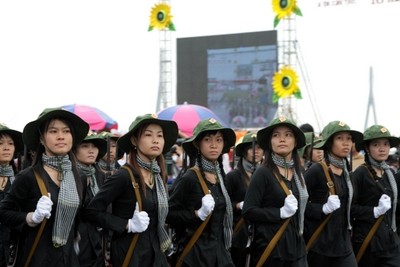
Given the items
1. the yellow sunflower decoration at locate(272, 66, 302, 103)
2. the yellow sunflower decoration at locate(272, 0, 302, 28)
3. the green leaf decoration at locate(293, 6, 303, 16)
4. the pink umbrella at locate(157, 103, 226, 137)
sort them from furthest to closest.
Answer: the yellow sunflower decoration at locate(272, 0, 302, 28)
the green leaf decoration at locate(293, 6, 303, 16)
the yellow sunflower decoration at locate(272, 66, 302, 103)
the pink umbrella at locate(157, 103, 226, 137)

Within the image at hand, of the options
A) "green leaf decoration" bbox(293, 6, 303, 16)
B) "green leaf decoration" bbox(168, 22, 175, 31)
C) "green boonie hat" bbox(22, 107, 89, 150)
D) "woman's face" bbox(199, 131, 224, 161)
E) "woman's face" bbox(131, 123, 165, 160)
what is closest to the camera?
"green boonie hat" bbox(22, 107, 89, 150)

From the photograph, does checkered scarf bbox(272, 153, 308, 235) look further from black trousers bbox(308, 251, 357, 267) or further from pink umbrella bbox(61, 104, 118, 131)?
pink umbrella bbox(61, 104, 118, 131)

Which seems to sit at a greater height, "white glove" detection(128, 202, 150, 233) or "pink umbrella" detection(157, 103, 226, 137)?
"pink umbrella" detection(157, 103, 226, 137)

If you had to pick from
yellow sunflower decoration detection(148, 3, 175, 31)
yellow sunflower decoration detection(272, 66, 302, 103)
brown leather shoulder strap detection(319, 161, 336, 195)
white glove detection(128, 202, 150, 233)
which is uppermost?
yellow sunflower decoration detection(148, 3, 175, 31)

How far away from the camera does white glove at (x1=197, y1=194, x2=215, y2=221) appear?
653 cm

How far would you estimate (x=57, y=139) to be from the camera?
225 inches

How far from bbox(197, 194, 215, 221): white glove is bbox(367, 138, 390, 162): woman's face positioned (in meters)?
2.62

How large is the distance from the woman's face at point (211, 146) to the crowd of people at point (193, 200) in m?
0.01

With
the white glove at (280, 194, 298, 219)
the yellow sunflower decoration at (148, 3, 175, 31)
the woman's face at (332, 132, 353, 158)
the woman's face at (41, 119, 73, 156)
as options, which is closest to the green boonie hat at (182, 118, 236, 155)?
the white glove at (280, 194, 298, 219)

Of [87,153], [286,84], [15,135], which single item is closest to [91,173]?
[87,153]

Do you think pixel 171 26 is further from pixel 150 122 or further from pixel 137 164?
pixel 137 164

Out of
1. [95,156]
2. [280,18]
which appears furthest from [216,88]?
[95,156]

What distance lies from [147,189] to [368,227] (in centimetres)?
311

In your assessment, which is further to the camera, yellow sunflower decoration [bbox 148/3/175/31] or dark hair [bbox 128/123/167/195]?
yellow sunflower decoration [bbox 148/3/175/31]
